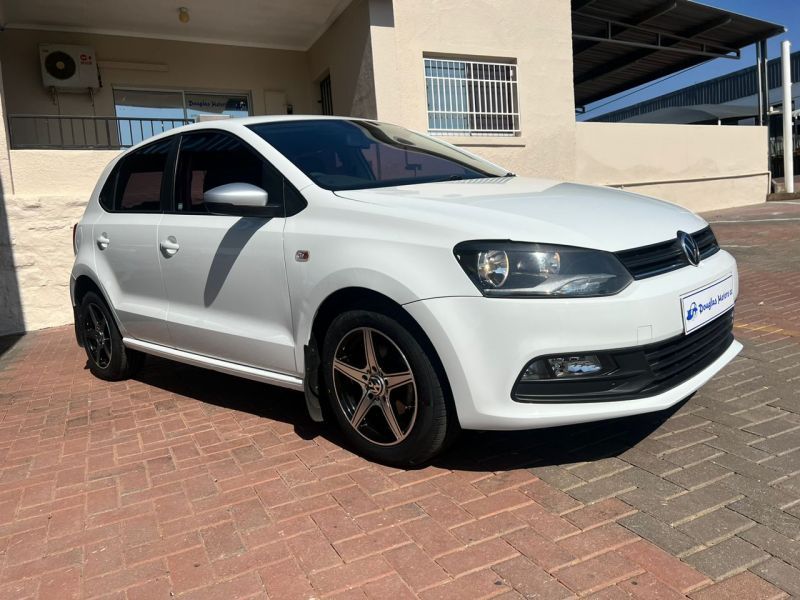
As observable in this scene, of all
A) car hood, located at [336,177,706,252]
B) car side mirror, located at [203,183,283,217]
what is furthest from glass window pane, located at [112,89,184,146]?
car hood, located at [336,177,706,252]

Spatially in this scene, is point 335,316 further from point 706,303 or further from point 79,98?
point 79,98

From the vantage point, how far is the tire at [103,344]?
4.68 metres

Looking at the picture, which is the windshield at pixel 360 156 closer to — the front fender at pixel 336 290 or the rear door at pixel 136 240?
the front fender at pixel 336 290

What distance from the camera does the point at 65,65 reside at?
30.9 ft

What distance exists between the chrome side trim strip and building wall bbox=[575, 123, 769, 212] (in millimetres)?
10063

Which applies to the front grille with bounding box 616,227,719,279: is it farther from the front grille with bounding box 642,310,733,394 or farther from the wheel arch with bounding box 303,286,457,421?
the wheel arch with bounding box 303,286,457,421

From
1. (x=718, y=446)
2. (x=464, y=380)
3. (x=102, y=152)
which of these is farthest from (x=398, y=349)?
(x=102, y=152)

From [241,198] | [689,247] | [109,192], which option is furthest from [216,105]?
[689,247]

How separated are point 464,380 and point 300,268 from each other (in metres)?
1.01

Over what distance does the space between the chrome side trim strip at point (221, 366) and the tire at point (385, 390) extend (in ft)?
0.88

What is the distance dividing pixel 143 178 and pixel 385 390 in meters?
2.51

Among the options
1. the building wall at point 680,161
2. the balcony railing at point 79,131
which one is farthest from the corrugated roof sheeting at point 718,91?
the balcony railing at point 79,131

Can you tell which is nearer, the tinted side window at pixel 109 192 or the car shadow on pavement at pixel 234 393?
the car shadow on pavement at pixel 234 393

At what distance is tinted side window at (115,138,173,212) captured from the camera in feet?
13.7
